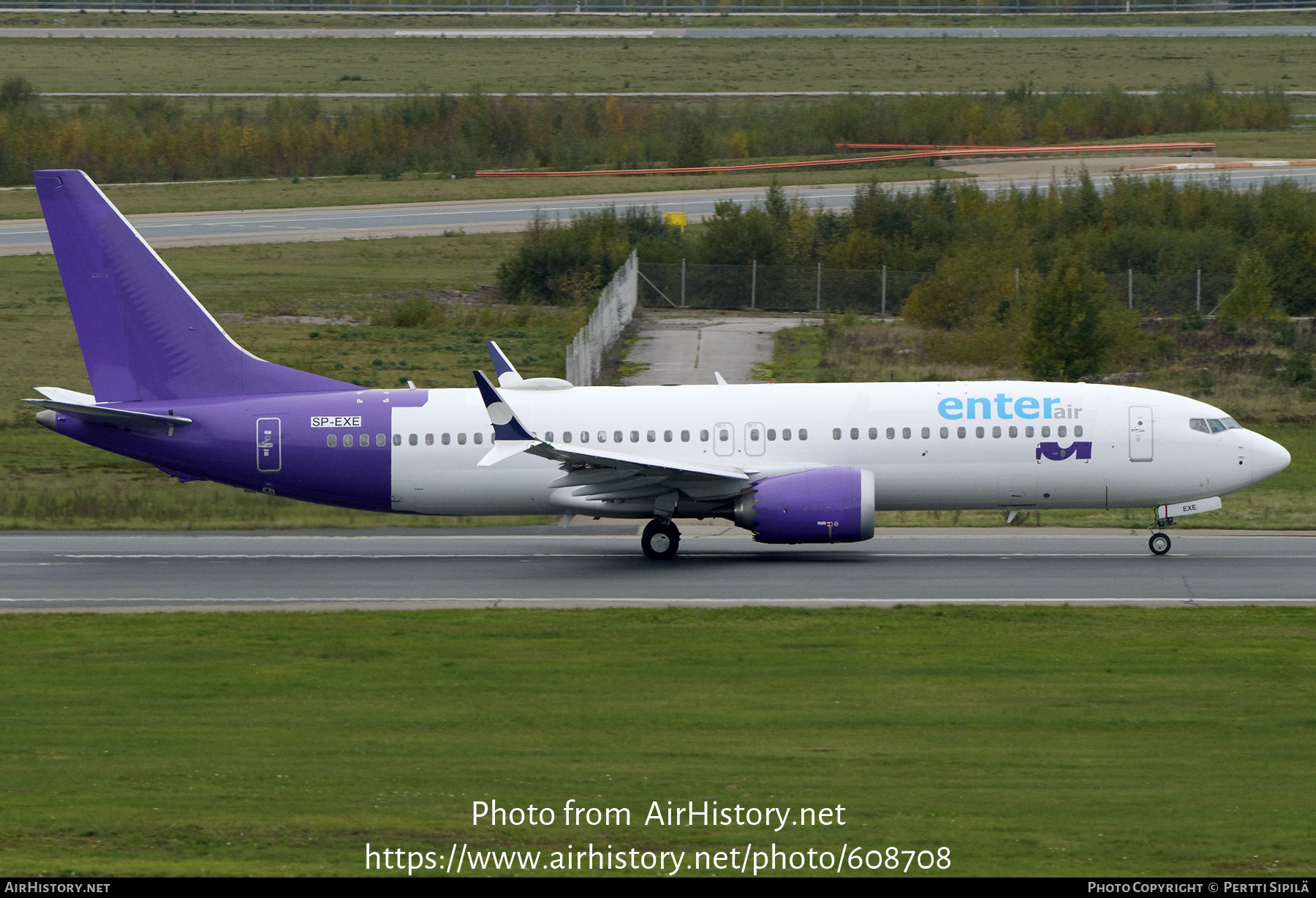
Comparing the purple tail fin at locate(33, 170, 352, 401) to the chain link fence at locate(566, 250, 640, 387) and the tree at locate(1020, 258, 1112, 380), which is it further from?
the tree at locate(1020, 258, 1112, 380)

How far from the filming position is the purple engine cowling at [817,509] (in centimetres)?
2992

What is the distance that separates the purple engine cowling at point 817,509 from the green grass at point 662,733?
14.1ft

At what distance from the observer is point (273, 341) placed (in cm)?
5600

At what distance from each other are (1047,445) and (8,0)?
514 ft

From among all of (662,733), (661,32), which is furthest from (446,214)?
(661,32)

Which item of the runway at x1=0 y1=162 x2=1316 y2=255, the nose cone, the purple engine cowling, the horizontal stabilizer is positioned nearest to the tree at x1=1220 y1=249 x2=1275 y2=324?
the runway at x1=0 y1=162 x2=1316 y2=255

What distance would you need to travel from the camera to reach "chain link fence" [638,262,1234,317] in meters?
65.6

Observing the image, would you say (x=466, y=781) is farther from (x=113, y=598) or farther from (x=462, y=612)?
(x=113, y=598)

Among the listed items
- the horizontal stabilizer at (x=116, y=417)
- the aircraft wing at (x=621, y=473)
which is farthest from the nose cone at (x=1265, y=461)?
the horizontal stabilizer at (x=116, y=417)

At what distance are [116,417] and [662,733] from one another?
17.5 m

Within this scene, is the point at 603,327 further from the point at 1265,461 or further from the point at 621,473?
the point at 1265,461

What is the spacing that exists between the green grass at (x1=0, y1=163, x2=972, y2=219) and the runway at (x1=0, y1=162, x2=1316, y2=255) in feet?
5.83

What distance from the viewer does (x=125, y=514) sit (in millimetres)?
38500

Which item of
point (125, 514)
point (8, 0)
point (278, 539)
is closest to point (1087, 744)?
point (278, 539)
